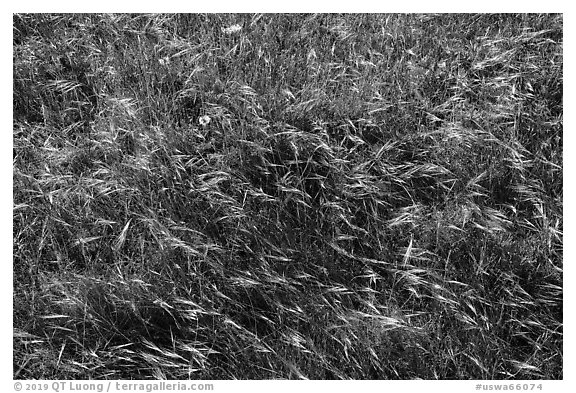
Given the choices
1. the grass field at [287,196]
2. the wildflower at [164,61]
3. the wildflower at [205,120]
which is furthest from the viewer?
the wildflower at [164,61]

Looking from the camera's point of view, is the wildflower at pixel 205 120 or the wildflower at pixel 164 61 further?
the wildflower at pixel 164 61

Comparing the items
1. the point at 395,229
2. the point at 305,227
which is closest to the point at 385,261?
the point at 395,229

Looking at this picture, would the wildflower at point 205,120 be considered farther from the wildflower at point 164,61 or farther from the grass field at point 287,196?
the wildflower at point 164,61

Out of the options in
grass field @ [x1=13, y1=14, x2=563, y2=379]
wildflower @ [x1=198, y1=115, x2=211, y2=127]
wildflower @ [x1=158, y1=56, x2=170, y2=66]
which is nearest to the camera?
grass field @ [x1=13, y1=14, x2=563, y2=379]

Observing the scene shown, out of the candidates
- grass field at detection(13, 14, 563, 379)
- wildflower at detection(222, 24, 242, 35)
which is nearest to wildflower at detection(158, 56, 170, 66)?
grass field at detection(13, 14, 563, 379)

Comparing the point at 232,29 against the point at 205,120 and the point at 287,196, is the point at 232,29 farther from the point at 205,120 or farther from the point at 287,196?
the point at 287,196

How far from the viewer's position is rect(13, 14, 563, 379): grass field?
2693 millimetres

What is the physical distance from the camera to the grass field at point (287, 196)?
269 cm

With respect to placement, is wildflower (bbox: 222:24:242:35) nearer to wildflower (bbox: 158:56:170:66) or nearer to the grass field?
the grass field

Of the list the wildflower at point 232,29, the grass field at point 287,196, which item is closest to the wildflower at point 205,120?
the grass field at point 287,196

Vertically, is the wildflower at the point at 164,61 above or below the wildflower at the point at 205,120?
above

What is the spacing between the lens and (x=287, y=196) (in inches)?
114

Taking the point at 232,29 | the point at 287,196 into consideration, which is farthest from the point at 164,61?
the point at 287,196

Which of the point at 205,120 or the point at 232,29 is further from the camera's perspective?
the point at 232,29
